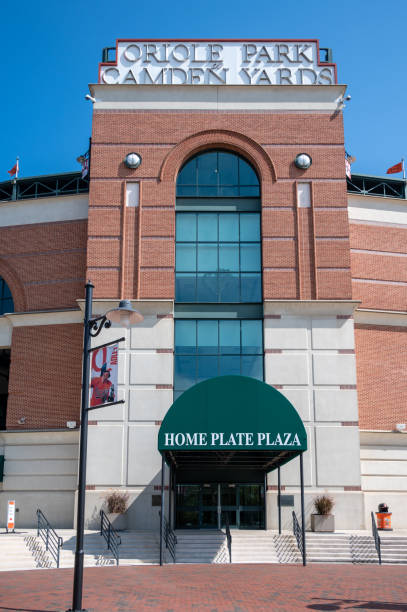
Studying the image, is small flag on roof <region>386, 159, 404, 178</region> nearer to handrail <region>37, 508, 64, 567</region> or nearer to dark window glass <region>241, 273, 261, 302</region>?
dark window glass <region>241, 273, 261, 302</region>

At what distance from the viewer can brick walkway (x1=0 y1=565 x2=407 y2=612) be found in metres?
14.0

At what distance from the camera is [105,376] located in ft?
44.5

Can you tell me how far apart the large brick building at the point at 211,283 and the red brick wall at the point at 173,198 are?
0.22 feet

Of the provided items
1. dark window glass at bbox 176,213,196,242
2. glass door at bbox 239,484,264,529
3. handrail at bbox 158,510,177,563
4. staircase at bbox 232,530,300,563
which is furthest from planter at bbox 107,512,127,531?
dark window glass at bbox 176,213,196,242

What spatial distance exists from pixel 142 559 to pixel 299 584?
703cm

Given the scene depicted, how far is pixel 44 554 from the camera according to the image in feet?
72.0

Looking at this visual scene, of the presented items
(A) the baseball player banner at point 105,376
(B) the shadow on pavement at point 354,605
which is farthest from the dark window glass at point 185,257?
(B) the shadow on pavement at point 354,605

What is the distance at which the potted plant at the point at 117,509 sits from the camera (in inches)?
1039

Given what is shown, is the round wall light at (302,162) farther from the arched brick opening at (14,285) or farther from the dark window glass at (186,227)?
the arched brick opening at (14,285)

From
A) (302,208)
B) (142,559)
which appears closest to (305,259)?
(302,208)

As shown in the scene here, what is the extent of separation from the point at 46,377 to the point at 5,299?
549cm

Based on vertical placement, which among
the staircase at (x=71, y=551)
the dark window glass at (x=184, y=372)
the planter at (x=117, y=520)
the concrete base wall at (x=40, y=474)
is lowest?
the staircase at (x=71, y=551)

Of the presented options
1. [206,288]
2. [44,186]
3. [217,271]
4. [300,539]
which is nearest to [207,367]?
[206,288]

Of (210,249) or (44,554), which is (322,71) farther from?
(44,554)
